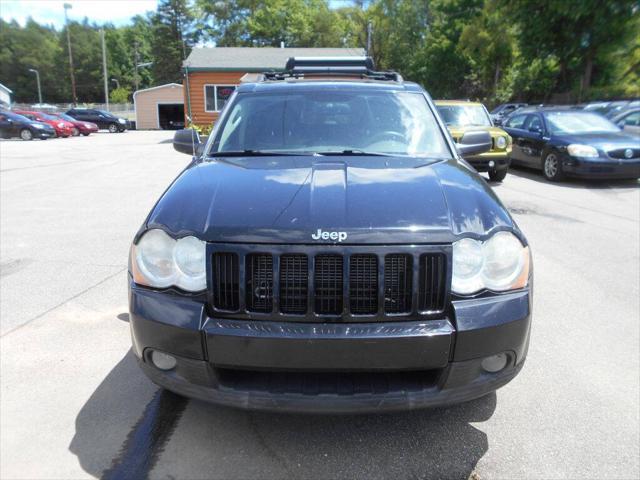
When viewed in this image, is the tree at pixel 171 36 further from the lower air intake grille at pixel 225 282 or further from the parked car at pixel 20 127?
the lower air intake grille at pixel 225 282

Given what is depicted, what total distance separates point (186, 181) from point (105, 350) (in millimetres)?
1496

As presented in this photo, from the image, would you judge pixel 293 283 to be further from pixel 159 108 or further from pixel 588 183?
pixel 159 108

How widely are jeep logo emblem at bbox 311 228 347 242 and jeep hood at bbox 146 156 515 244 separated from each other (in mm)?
15

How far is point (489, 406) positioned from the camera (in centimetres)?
A: 286

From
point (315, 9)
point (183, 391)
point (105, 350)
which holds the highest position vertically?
point (315, 9)

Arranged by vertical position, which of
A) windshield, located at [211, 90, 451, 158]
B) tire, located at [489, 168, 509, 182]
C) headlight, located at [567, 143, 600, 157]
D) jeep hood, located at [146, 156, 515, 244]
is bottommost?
tire, located at [489, 168, 509, 182]

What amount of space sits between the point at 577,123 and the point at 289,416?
1146cm

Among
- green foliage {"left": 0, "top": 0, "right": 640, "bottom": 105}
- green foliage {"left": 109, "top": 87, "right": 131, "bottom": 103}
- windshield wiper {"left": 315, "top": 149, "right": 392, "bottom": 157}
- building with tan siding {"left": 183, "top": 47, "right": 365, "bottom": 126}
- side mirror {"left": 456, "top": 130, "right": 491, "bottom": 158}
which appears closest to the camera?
windshield wiper {"left": 315, "top": 149, "right": 392, "bottom": 157}

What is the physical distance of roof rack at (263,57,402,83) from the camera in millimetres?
4863

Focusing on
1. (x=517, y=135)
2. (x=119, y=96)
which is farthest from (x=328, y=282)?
(x=119, y=96)

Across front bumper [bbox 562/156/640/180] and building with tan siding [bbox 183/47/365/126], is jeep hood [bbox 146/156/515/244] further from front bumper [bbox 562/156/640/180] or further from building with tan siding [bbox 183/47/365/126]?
building with tan siding [bbox 183/47/365/126]

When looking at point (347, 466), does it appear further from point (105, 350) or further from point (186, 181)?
point (105, 350)

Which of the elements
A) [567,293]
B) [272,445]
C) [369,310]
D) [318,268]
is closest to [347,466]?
[272,445]

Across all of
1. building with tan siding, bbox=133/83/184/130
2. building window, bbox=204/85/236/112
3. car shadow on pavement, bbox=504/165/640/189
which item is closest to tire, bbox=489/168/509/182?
car shadow on pavement, bbox=504/165/640/189
